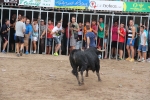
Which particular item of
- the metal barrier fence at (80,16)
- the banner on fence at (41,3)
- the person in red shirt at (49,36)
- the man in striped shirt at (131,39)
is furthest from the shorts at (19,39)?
the man in striped shirt at (131,39)

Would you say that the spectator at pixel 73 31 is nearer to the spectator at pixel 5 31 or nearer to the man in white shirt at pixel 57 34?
the man in white shirt at pixel 57 34

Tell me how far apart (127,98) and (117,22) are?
835 centimetres

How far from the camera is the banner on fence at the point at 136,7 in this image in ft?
52.6

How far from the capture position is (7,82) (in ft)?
31.8

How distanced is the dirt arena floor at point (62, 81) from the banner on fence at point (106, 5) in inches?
113

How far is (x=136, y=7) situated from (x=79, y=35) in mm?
3061

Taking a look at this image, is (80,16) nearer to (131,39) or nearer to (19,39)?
(131,39)

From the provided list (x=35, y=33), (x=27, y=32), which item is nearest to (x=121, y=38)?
(x=35, y=33)

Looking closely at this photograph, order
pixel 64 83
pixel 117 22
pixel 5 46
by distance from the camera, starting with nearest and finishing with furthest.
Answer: pixel 64 83 < pixel 5 46 < pixel 117 22

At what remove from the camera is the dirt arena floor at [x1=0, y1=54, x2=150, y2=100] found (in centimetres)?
850

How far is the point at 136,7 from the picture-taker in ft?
52.7

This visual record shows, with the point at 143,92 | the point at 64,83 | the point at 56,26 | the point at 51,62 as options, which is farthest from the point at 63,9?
the point at 143,92

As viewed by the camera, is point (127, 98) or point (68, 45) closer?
point (127, 98)

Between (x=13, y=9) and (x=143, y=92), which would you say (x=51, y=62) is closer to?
(x=13, y=9)
